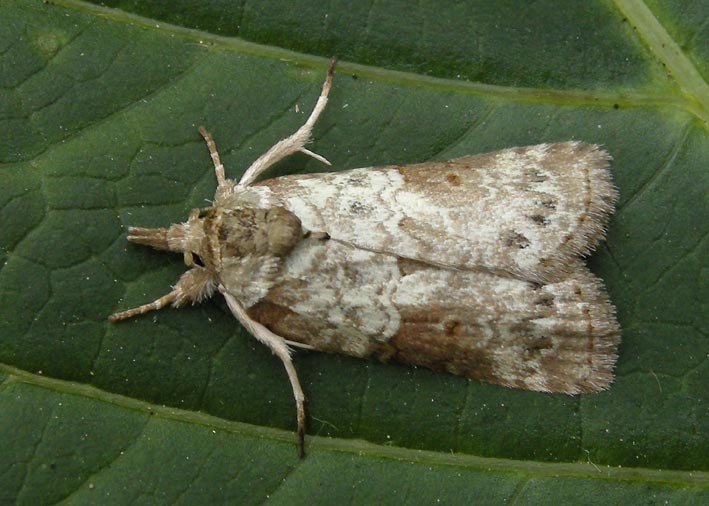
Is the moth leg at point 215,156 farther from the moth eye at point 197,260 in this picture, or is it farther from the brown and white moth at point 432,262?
the moth eye at point 197,260

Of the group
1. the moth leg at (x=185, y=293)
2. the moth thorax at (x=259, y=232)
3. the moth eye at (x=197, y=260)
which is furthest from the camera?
the moth eye at (x=197, y=260)

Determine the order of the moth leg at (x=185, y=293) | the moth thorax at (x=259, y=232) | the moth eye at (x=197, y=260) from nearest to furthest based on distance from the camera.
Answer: the moth thorax at (x=259, y=232)
the moth leg at (x=185, y=293)
the moth eye at (x=197, y=260)

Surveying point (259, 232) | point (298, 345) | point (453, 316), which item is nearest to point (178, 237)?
point (259, 232)

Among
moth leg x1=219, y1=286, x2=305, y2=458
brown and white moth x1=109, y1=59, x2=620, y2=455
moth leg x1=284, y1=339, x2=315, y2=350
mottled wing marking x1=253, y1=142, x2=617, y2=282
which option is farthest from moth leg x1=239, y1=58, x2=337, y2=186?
moth leg x1=284, y1=339, x2=315, y2=350

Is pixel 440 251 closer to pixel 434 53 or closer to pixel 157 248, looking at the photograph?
pixel 434 53

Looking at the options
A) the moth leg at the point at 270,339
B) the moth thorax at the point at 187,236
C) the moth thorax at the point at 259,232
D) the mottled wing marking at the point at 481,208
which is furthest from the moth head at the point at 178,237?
the mottled wing marking at the point at 481,208

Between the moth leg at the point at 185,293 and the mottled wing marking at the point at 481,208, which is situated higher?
the mottled wing marking at the point at 481,208

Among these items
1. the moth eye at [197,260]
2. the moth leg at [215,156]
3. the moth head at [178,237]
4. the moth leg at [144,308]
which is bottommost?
the moth leg at [144,308]

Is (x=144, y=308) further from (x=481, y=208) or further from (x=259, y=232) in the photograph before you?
(x=481, y=208)
